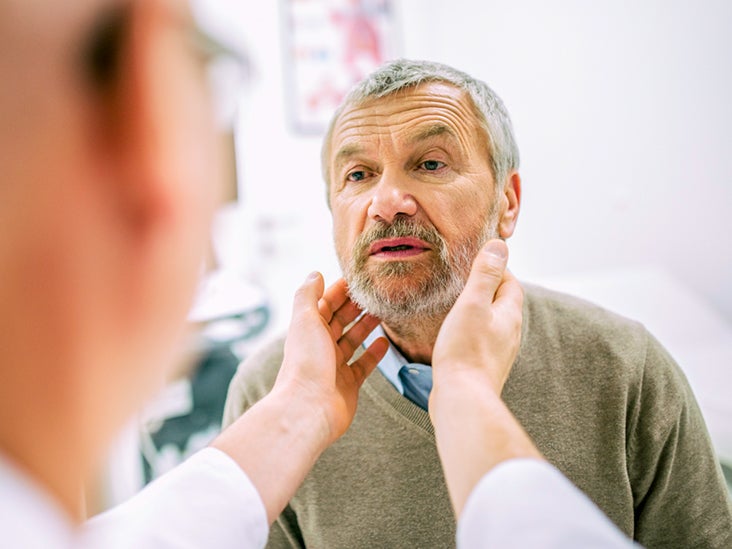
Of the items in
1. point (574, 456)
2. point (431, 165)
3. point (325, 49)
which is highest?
point (325, 49)

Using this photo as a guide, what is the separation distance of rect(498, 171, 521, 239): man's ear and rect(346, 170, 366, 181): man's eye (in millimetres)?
Result: 327

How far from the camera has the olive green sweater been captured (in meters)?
1.02

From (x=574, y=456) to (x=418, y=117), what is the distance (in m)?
0.75

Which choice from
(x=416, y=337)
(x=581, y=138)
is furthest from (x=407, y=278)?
(x=581, y=138)

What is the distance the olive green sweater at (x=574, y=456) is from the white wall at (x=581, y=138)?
1235 millimetres

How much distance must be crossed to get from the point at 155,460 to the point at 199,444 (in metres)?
0.21

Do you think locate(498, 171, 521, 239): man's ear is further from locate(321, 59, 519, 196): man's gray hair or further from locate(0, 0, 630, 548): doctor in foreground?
locate(0, 0, 630, 548): doctor in foreground

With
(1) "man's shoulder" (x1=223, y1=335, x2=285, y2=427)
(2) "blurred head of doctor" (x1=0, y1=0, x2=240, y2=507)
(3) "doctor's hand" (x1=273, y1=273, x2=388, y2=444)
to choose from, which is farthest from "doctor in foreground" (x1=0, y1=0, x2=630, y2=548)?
(1) "man's shoulder" (x1=223, y1=335, x2=285, y2=427)

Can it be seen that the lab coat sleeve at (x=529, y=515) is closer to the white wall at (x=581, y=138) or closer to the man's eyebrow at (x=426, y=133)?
the man's eyebrow at (x=426, y=133)

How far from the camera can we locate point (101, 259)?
451 millimetres

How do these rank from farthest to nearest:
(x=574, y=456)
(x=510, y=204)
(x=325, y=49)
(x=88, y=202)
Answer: (x=325, y=49)
(x=510, y=204)
(x=574, y=456)
(x=88, y=202)

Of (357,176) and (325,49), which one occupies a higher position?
(325,49)

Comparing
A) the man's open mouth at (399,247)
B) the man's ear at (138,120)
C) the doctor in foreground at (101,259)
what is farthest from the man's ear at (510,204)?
the man's ear at (138,120)

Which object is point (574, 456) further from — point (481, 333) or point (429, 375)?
point (481, 333)
